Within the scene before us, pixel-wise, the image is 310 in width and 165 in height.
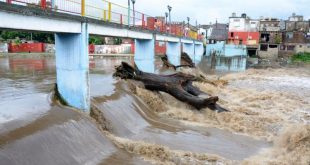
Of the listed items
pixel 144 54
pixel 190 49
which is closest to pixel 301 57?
pixel 190 49

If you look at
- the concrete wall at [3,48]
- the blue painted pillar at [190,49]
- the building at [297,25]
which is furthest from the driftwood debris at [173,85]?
the building at [297,25]

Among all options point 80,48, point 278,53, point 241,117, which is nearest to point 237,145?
point 241,117

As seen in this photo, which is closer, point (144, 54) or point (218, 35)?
point (144, 54)

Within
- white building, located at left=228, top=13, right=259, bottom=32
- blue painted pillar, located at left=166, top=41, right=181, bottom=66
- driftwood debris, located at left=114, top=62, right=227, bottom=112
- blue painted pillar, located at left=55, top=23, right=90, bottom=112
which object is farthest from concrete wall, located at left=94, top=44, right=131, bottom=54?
blue painted pillar, located at left=55, top=23, right=90, bottom=112

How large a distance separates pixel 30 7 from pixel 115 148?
14.9 feet

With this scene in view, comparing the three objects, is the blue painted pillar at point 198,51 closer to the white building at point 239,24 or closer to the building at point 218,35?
the building at point 218,35

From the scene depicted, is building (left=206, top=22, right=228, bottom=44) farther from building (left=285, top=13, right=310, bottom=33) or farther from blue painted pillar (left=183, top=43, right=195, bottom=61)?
blue painted pillar (left=183, top=43, right=195, bottom=61)

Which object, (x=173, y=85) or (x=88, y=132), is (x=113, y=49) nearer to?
(x=173, y=85)

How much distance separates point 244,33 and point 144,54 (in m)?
41.4

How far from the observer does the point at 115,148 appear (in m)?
10.4

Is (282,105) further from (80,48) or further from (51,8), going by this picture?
(51,8)

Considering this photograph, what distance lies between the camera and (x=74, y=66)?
12.4 meters

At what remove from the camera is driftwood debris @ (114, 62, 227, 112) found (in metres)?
17.1

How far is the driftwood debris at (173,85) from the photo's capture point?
56.3 feet
